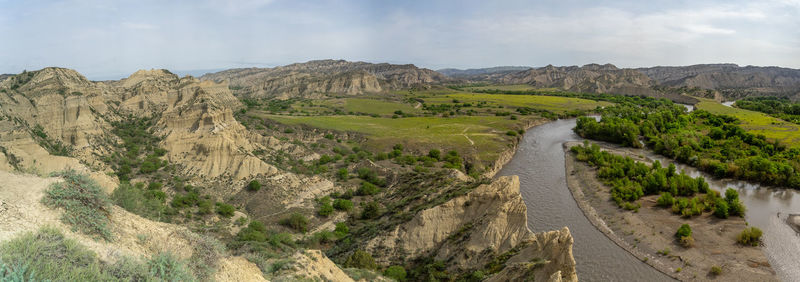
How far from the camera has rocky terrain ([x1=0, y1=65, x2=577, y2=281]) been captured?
413 inches

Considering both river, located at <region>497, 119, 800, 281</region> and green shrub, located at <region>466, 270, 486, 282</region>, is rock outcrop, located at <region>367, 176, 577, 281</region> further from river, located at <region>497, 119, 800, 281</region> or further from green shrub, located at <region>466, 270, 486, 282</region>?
river, located at <region>497, 119, 800, 281</region>

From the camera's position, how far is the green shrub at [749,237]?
26.5m

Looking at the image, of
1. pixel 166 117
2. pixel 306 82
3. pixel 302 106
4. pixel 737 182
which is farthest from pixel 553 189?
pixel 306 82

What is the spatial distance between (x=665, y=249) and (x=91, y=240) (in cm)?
3381

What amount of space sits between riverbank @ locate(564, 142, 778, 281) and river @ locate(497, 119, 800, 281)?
897 millimetres

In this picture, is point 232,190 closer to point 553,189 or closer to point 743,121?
→ point 553,189

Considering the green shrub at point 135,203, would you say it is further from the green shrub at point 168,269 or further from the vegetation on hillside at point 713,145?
the vegetation on hillside at point 713,145

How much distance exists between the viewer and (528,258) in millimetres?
16422

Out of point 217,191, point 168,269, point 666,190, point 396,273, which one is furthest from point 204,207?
point 666,190

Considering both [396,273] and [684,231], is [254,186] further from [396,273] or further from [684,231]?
[684,231]

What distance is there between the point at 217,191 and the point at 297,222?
9.61 meters

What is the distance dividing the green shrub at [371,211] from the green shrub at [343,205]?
1.73 meters

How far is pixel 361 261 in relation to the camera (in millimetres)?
20438

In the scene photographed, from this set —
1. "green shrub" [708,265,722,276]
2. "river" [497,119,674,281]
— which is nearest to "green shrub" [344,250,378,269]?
"river" [497,119,674,281]
